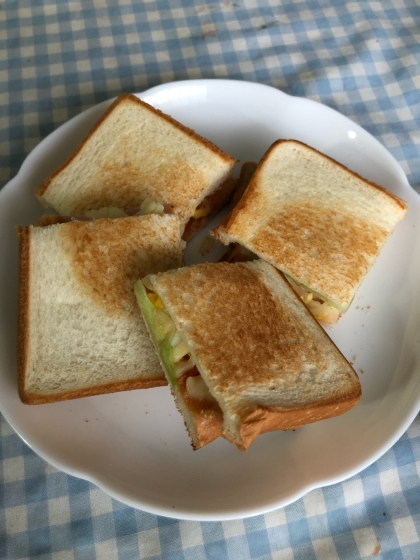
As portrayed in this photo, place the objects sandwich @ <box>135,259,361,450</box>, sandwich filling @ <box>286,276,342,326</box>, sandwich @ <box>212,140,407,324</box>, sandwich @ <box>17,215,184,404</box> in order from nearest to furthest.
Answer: sandwich @ <box>135,259,361,450</box> < sandwich @ <box>17,215,184,404</box> < sandwich @ <box>212,140,407,324</box> < sandwich filling @ <box>286,276,342,326</box>

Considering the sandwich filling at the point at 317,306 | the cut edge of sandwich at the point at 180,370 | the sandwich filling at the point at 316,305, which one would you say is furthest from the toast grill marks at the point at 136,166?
the sandwich filling at the point at 317,306


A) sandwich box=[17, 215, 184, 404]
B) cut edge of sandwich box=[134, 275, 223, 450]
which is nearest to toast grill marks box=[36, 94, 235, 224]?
sandwich box=[17, 215, 184, 404]

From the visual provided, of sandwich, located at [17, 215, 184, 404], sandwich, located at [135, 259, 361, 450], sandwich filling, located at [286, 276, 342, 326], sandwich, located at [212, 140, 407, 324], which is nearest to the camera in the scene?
sandwich, located at [135, 259, 361, 450]

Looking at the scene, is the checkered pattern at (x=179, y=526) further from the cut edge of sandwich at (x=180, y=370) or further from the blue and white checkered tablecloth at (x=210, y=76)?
the cut edge of sandwich at (x=180, y=370)

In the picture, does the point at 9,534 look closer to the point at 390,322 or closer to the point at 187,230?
the point at 187,230

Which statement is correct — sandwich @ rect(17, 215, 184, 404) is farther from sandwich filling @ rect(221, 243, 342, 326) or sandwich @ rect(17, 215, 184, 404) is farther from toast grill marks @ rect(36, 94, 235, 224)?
sandwich filling @ rect(221, 243, 342, 326)

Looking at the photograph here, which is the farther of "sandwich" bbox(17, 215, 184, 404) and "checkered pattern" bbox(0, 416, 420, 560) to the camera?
"sandwich" bbox(17, 215, 184, 404)

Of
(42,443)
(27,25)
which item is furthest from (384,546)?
(27,25)
